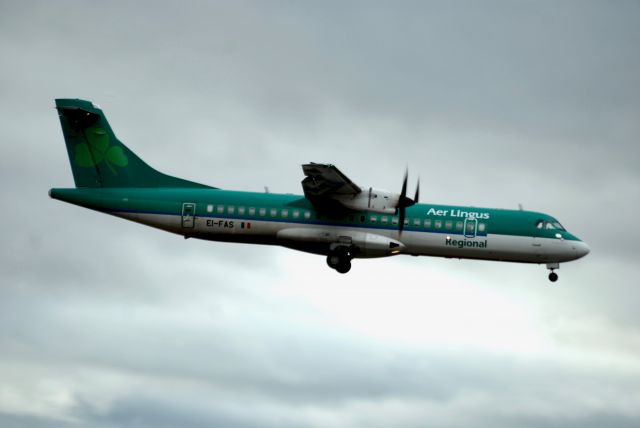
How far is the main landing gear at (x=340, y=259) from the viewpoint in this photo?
116 ft

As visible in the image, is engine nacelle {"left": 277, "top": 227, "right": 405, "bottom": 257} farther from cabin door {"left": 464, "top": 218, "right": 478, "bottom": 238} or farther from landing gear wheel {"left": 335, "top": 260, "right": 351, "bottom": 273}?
cabin door {"left": 464, "top": 218, "right": 478, "bottom": 238}

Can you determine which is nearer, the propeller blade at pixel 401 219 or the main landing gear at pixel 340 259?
the propeller blade at pixel 401 219

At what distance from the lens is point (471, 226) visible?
1407 inches

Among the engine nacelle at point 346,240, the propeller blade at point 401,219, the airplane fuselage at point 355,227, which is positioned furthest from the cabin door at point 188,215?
the propeller blade at point 401,219

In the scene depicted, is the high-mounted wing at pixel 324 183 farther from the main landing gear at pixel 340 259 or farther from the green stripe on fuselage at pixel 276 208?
the main landing gear at pixel 340 259

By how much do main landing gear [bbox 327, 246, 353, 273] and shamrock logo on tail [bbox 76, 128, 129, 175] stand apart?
11.5 metres

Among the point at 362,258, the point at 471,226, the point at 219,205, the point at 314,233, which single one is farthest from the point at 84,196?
the point at 471,226

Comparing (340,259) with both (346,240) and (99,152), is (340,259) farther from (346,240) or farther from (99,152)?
(99,152)

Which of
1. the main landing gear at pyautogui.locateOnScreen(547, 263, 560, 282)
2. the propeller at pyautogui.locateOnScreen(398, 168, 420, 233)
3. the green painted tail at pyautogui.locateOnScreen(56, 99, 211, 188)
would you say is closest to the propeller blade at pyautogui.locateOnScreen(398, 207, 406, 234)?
the propeller at pyautogui.locateOnScreen(398, 168, 420, 233)

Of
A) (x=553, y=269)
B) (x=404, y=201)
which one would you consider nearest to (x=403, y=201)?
(x=404, y=201)

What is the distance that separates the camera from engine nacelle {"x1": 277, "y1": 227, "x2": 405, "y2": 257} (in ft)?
115

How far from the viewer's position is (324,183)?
34031mm

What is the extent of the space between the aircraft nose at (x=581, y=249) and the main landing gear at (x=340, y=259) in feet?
35.3

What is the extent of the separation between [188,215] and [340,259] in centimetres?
746
